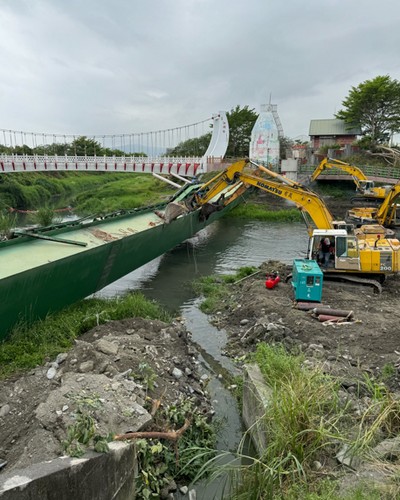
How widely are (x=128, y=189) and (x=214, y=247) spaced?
25.1 metres

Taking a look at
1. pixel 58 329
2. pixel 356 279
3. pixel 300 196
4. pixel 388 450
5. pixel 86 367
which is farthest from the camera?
pixel 300 196

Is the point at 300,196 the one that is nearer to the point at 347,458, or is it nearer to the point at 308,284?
the point at 308,284

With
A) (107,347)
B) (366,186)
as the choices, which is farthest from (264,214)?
(107,347)

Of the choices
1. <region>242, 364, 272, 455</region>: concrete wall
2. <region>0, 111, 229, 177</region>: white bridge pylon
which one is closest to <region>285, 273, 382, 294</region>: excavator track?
<region>242, 364, 272, 455</region>: concrete wall

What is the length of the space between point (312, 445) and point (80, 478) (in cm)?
268

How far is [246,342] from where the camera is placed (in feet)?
29.6

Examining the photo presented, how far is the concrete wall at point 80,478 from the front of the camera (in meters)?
3.59

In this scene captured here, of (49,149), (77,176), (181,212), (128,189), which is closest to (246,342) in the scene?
(181,212)

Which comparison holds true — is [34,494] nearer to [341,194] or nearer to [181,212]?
[181,212]

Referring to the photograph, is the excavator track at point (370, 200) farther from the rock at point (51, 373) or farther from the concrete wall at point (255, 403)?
the rock at point (51, 373)

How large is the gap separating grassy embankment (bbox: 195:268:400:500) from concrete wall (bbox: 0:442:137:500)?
3.24ft

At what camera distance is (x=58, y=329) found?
8.27 meters

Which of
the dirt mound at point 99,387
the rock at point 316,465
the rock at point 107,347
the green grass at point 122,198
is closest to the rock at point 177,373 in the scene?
the dirt mound at point 99,387

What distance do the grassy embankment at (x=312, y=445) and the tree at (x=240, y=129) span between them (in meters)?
52.2
